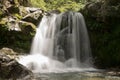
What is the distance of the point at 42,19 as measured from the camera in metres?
20.6

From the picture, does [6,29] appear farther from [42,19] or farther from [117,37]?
[117,37]

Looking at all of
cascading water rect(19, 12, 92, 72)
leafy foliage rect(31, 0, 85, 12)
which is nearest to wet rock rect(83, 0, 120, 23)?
cascading water rect(19, 12, 92, 72)

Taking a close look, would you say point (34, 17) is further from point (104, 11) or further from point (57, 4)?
point (57, 4)

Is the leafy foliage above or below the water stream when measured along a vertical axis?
above

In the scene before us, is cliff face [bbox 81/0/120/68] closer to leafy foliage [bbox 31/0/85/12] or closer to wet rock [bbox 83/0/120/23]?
wet rock [bbox 83/0/120/23]

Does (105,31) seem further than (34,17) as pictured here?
No

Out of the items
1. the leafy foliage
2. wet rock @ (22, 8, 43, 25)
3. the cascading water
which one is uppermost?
the leafy foliage

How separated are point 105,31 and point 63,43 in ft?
9.38

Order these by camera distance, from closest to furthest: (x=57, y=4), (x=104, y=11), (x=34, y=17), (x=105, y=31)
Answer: (x=104, y=11) < (x=105, y=31) < (x=34, y=17) < (x=57, y=4)

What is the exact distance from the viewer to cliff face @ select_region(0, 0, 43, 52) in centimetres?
1906

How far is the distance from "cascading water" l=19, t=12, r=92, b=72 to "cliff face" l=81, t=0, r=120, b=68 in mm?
623

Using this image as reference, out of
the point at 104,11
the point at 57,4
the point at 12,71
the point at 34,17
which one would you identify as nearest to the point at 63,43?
the point at 34,17

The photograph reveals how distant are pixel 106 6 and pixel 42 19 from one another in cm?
491

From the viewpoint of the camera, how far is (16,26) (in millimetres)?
19219
